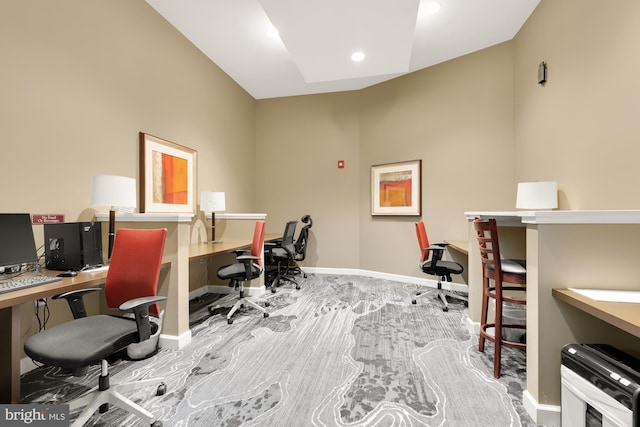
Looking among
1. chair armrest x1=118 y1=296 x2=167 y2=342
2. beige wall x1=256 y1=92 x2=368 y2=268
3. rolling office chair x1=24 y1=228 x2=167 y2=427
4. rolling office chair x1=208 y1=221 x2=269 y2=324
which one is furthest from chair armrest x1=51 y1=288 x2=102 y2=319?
beige wall x1=256 y1=92 x2=368 y2=268

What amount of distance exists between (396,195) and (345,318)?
242cm

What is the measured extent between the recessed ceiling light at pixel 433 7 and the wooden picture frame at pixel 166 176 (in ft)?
11.2

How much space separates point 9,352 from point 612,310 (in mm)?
2890

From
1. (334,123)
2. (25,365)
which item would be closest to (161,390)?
(25,365)

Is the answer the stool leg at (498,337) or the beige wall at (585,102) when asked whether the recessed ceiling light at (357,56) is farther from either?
the stool leg at (498,337)

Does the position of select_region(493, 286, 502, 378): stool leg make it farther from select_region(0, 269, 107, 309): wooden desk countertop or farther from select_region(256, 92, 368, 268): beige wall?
select_region(256, 92, 368, 268): beige wall

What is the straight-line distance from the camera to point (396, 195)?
15.5ft

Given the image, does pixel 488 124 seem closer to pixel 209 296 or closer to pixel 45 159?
pixel 209 296

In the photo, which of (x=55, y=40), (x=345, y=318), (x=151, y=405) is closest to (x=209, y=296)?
(x=345, y=318)

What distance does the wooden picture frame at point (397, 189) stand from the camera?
4.53m

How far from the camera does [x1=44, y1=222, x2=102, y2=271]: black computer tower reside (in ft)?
→ 6.63

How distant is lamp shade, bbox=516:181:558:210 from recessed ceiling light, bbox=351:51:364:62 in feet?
7.90

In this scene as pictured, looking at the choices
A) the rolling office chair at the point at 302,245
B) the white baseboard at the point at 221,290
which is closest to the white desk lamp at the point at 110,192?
the white baseboard at the point at 221,290

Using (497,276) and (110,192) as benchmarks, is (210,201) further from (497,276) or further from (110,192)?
(497,276)
